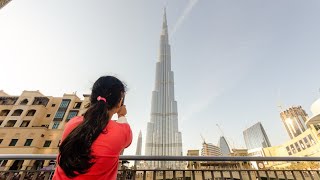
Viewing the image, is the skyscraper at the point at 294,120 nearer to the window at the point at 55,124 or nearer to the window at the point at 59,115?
the window at the point at 59,115

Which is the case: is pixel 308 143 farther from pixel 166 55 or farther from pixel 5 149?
pixel 166 55

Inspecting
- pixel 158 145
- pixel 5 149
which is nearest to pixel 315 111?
pixel 5 149

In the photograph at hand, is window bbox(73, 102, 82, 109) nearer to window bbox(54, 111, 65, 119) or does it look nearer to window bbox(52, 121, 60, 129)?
window bbox(54, 111, 65, 119)

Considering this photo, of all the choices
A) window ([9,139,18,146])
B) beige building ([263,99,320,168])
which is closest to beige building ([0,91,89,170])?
window ([9,139,18,146])

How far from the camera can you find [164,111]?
171m

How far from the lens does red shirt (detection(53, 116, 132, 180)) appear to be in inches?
47.1

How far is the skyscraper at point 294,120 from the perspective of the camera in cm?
9894

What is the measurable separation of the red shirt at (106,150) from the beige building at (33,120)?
31.3 meters

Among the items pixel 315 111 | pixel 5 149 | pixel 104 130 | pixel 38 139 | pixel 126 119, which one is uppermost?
pixel 315 111

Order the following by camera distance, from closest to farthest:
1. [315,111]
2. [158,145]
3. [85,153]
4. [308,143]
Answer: [85,153] → [315,111] → [308,143] → [158,145]

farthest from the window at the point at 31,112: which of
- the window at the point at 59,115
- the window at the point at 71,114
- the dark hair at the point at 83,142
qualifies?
the dark hair at the point at 83,142

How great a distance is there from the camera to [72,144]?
1.17 meters

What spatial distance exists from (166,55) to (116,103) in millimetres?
179578

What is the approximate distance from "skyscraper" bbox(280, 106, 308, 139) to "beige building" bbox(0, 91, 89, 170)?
114600mm
